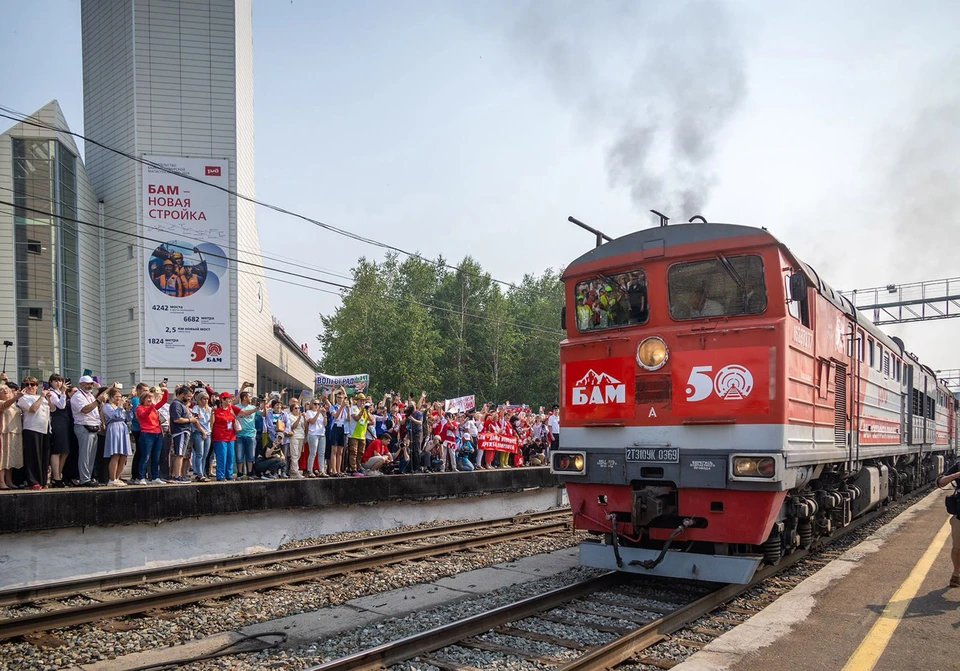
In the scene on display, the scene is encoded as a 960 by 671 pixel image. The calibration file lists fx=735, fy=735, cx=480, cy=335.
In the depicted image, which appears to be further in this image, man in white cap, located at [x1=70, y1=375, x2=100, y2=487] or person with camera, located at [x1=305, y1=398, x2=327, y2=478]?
person with camera, located at [x1=305, y1=398, x2=327, y2=478]

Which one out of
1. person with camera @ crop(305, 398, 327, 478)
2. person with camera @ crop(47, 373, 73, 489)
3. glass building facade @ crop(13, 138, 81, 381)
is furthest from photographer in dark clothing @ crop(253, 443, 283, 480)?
glass building facade @ crop(13, 138, 81, 381)

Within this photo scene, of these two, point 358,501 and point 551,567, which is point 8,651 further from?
point 358,501

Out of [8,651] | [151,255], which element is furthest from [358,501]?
[151,255]

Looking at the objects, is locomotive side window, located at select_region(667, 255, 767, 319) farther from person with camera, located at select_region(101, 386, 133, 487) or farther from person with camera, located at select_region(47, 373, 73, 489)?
person with camera, located at select_region(47, 373, 73, 489)

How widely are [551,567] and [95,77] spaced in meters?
25.6

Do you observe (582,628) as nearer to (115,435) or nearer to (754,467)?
(754,467)

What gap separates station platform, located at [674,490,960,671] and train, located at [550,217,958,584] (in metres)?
0.58

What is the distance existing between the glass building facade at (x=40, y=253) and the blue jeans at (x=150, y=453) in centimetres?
1358

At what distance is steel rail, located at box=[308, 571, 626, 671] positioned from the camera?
5.70 metres

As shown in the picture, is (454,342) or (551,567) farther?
(454,342)

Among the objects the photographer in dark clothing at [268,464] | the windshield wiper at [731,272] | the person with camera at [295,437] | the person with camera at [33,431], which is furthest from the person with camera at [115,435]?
the windshield wiper at [731,272]

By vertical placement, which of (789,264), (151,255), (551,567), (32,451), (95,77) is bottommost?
(551,567)

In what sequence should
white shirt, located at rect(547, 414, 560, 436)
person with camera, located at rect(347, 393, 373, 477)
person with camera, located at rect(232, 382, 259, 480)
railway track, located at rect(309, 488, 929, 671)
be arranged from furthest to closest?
white shirt, located at rect(547, 414, 560, 436)
person with camera, located at rect(347, 393, 373, 477)
person with camera, located at rect(232, 382, 259, 480)
railway track, located at rect(309, 488, 929, 671)

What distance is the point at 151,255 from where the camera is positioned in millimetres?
24797
